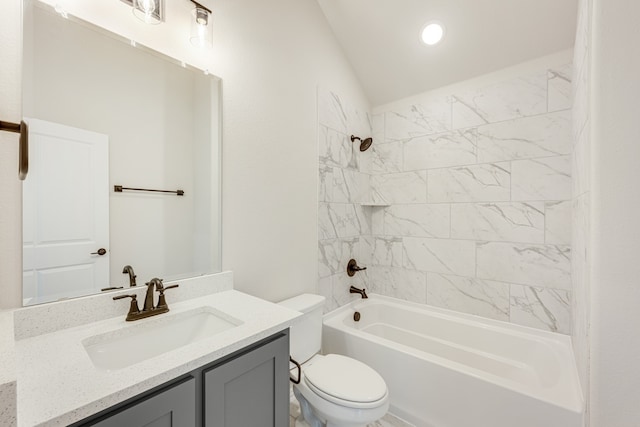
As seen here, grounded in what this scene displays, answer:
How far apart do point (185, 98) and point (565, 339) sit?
2779mm

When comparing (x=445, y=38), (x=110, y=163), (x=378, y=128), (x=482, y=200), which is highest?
(x=445, y=38)

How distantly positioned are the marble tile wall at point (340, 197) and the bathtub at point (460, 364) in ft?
0.96

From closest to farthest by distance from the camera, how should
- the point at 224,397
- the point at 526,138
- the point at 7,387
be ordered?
the point at 7,387
the point at 224,397
the point at 526,138

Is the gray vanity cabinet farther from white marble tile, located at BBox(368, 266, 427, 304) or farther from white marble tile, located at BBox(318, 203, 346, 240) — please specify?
white marble tile, located at BBox(368, 266, 427, 304)

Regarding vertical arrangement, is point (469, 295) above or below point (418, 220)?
below

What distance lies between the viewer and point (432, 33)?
211cm

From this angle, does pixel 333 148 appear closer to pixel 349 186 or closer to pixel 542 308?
pixel 349 186

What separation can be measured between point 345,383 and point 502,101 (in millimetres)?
2260

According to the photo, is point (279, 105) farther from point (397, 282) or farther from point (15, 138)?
point (397, 282)

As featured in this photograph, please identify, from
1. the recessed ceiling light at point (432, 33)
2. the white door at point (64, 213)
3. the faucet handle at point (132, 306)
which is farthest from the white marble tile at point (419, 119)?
the faucet handle at point (132, 306)

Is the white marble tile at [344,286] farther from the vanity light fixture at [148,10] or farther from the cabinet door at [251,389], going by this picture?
the vanity light fixture at [148,10]

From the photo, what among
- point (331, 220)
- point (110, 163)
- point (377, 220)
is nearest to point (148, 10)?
point (110, 163)

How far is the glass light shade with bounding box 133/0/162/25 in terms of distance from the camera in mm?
1176

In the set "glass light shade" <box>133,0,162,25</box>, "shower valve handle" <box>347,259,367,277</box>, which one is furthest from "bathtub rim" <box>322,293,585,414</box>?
"glass light shade" <box>133,0,162,25</box>
